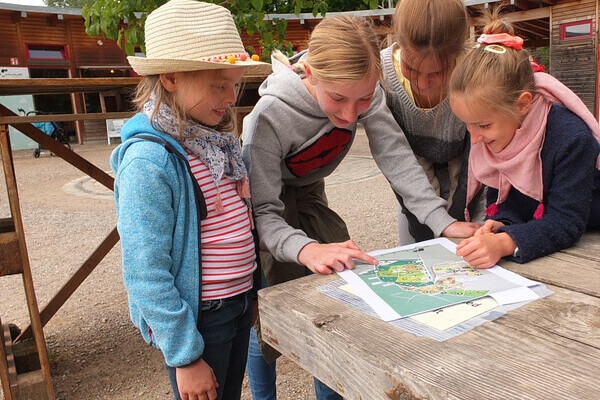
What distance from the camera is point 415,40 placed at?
1.63 meters

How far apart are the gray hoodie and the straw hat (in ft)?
0.75

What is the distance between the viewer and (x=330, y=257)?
4.31ft

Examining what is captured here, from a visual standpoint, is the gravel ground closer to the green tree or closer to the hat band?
the hat band

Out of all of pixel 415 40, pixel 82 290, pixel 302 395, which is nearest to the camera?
pixel 415 40

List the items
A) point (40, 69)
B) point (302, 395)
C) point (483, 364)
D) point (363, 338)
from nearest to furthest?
point (483, 364) → point (363, 338) → point (302, 395) → point (40, 69)

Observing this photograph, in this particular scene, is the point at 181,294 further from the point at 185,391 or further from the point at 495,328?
the point at 495,328

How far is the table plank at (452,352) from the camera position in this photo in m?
0.77

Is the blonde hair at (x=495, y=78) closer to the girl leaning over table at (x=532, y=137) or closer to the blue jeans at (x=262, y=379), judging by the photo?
the girl leaning over table at (x=532, y=137)

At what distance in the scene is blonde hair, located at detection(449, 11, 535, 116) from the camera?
140cm

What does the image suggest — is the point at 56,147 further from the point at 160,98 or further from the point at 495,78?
the point at 495,78

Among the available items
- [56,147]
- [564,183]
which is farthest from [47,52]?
[564,183]

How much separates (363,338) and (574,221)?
2.62ft

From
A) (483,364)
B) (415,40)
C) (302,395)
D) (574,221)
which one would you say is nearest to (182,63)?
(415,40)

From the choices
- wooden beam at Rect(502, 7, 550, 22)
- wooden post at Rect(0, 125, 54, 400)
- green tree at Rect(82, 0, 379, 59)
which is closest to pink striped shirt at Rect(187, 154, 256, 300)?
wooden post at Rect(0, 125, 54, 400)
